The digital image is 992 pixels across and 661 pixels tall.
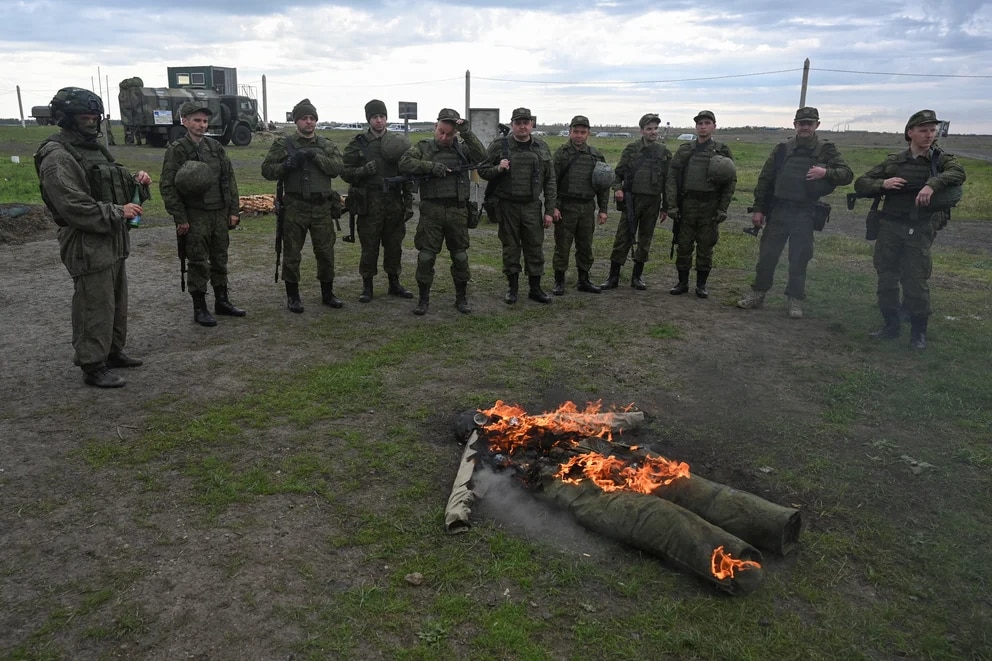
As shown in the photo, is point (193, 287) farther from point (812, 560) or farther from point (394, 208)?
point (812, 560)

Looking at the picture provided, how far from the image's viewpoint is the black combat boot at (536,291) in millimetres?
8906

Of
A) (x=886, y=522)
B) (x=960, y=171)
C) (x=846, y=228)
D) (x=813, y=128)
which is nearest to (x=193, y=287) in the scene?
(x=886, y=522)

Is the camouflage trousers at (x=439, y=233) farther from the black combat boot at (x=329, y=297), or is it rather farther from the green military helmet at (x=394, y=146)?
the black combat boot at (x=329, y=297)

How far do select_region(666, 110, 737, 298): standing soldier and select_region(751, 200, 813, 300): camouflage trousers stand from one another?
0.65m

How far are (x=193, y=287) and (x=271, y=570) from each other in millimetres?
4886

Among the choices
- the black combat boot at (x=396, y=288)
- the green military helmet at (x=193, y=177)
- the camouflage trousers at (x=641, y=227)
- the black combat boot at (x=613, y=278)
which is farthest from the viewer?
the black combat boot at (x=613, y=278)

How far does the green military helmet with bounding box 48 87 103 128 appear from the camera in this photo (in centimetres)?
529

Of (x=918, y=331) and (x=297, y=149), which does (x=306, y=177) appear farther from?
(x=918, y=331)

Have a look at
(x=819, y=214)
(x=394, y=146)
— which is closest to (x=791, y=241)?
(x=819, y=214)

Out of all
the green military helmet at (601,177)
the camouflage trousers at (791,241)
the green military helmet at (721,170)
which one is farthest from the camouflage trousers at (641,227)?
the camouflage trousers at (791,241)

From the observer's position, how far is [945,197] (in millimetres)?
6742

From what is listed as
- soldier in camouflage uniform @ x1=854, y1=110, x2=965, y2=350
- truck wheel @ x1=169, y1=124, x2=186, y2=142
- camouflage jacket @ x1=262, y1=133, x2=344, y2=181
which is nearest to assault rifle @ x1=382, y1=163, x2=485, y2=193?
camouflage jacket @ x1=262, y1=133, x2=344, y2=181

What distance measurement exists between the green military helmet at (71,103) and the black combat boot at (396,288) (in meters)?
4.21

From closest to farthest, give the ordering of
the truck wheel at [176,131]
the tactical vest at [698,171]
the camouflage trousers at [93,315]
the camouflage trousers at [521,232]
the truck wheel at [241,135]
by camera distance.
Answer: the camouflage trousers at [93,315], the camouflage trousers at [521,232], the tactical vest at [698,171], the truck wheel at [176,131], the truck wheel at [241,135]
